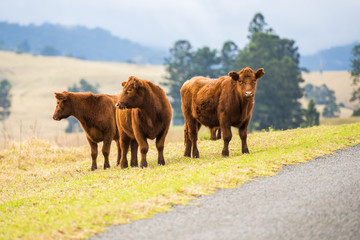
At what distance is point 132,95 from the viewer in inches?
449

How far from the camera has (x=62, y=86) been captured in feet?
393

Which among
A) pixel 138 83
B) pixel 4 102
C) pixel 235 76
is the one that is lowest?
pixel 138 83

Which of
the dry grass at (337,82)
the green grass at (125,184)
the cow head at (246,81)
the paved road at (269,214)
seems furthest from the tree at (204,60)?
the paved road at (269,214)

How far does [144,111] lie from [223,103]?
209 cm

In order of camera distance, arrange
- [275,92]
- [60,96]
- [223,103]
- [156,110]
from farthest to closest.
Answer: [275,92] < [60,96] < [223,103] < [156,110]

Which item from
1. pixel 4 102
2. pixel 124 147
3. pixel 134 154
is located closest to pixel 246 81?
pixel 134 154

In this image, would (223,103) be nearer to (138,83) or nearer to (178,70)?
(138,83)

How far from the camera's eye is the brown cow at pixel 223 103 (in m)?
11.6

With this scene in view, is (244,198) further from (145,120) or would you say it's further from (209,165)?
(145,120)

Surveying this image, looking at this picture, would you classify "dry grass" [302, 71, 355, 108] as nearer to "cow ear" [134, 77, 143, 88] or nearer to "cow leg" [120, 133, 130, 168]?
"cow leg" [120, 133, 130, 168]

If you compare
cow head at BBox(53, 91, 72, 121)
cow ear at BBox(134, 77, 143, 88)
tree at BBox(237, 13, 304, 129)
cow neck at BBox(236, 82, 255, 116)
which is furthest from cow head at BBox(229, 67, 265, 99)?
tree at BBox(237, 13, 304, 129)

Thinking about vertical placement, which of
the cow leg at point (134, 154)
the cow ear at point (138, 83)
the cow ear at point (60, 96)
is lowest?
the cow leg at point (134, 154)

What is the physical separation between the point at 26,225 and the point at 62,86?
11704cm

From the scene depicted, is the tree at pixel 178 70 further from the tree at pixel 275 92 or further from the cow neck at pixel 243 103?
the cow neck at pixel 243 103
